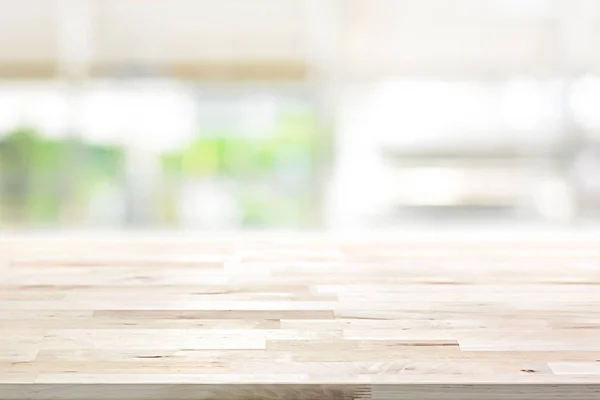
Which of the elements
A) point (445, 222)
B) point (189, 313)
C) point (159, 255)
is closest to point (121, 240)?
point (159, 255)

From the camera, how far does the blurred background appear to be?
2783 millimetres

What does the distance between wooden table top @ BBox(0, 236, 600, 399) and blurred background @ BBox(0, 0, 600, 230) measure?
1871 millimetres

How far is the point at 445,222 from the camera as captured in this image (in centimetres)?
296

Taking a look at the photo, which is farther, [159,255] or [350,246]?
[350,246]

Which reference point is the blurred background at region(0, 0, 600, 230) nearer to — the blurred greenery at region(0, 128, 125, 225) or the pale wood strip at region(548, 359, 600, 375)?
the blurred greenery at region(0, 128, 125, 225)

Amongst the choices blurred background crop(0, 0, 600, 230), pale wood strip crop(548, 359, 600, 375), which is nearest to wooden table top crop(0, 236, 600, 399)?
pale wood strip crop(548, 359, 600, 375)

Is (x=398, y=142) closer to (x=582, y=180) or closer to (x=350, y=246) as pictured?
(x=582, y=180)

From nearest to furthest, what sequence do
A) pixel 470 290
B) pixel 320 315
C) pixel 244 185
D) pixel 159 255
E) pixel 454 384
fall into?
pixel 454 384, pixel 320 315, pixel 470 290, pixel 159 255, pixel 244 185

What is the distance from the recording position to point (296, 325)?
63 cm

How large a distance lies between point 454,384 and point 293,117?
2511 mm

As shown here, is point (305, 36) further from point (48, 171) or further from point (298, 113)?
point (48, 171)

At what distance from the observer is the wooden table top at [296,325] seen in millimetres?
495

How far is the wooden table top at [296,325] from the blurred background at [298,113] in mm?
1871

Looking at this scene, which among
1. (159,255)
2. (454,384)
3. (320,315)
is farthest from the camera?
(159,255)
